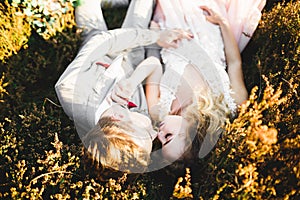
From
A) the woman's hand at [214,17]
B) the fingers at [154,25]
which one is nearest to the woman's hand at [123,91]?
the fingers at [154,25]

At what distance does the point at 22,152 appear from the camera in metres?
2.44

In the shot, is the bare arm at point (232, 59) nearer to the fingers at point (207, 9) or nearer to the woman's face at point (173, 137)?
the fingers at point (207, 9)

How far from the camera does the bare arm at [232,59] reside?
2.64m

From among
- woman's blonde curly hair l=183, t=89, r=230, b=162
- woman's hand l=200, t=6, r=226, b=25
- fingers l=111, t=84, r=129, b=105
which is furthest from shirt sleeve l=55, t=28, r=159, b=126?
woman's blonde curly hair l=183, t=89, r=230, b=162

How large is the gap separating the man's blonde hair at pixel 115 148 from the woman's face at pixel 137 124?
1.0 inches

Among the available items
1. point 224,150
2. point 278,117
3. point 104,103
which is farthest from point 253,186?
point 104,103

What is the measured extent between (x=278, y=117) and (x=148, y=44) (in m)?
1.12

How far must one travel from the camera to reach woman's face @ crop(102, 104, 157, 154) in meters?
2.18

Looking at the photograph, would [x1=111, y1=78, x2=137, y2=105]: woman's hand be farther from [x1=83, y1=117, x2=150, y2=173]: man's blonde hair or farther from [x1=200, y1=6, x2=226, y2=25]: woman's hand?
[x1=200, y1=6, x2=226, y2=25]: woman's hand

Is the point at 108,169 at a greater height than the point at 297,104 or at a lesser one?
lesser

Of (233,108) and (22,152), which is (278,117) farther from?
(22,152)

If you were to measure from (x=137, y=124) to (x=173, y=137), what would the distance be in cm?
24

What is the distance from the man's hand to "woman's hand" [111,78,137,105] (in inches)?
18.8

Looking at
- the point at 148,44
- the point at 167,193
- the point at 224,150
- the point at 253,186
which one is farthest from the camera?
the point at 148,44
